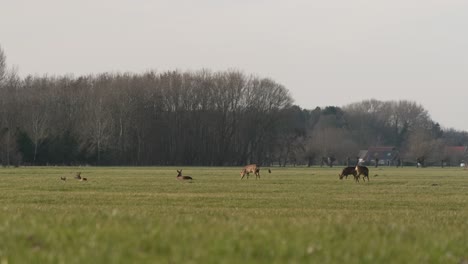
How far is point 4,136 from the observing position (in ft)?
319

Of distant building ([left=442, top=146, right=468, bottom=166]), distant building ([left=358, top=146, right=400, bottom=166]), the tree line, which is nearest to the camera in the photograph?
the tree line

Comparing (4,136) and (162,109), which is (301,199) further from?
(162,109)

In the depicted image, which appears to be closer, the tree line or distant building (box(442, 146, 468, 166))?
the tree line

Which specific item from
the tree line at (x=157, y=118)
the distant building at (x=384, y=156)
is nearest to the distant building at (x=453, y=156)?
the distant building at (x=384, y=156)

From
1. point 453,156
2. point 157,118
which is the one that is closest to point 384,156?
point 453,156

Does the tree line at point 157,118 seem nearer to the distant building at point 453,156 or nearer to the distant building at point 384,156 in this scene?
the distant building at point 453,156

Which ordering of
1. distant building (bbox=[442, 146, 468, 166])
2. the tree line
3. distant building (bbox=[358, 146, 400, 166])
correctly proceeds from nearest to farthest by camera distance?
the tree line
distant building (bbox=[442, 146, 468, 166])
distant building (bbox=[358, 146, 400, 166])

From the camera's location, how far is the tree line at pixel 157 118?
117312 millimetres

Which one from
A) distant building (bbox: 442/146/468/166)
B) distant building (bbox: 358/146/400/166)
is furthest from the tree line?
distant building (bbox: 358/146/400/166)

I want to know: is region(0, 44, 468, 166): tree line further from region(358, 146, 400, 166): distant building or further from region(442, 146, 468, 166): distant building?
region(358, 146, 400, 166): distant building

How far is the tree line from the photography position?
117312mm

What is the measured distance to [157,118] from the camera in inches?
5231

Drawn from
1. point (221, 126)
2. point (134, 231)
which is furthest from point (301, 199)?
point (221, 126)

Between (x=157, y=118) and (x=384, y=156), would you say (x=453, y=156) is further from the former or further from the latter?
(x=157, y=118)
